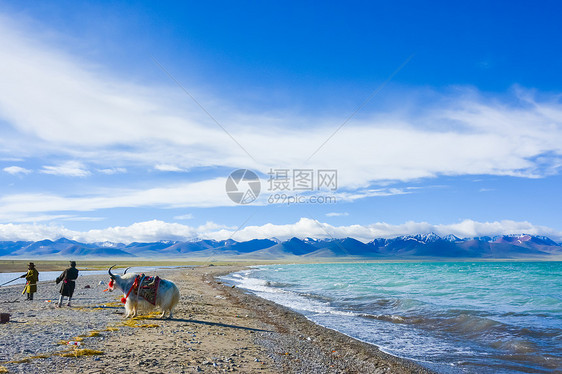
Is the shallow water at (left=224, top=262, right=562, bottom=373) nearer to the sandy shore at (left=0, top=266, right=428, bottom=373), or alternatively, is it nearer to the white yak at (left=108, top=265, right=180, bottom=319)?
the sandy shore at (left=0, top=266, right=428, bottom=373)

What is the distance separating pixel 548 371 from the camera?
1152cm

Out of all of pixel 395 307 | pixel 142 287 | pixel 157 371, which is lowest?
pixel 395 307

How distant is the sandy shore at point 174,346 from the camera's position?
29.3 feet

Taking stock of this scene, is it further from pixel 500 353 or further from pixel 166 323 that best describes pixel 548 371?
pixel 166 323

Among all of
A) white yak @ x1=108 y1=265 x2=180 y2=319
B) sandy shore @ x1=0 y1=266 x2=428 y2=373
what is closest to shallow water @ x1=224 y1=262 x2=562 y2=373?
sandy shore @ x1=0 y1=266 x2=428 y2=373

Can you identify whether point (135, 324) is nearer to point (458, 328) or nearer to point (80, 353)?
point (80, 353)

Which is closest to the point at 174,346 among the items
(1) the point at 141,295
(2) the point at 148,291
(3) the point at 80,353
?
(3) the point at 80,353

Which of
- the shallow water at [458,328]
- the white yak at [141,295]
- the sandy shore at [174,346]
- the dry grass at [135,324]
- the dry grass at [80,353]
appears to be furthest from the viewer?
the white yak at [141,295]

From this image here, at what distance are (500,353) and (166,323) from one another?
41.6 ft

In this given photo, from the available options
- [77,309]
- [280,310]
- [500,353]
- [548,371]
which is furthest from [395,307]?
[77,309]

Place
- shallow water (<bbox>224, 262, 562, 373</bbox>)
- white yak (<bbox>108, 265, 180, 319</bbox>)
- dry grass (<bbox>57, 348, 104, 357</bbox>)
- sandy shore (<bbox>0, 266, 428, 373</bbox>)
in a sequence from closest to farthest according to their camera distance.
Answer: sandy shore (<bbox>0, 266, 428, 373</bbox>) < dry grass (<bbox>57, 348, 104, 357</bbox>) < shallow water (<bbox>224, 262, 562, 373</bbox>) < white yak (<bbox>108, 265, 180, 319</bbox>)

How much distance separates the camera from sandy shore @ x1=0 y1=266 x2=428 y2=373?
29.3ft

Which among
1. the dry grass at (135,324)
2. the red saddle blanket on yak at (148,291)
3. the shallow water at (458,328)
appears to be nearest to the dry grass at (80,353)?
the dry grass at (135,324)

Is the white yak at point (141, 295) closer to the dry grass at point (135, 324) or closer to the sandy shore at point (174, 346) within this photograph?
the sandy shore at point (174, 346)
